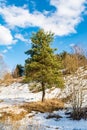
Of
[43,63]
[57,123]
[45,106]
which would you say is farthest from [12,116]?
[43,63]

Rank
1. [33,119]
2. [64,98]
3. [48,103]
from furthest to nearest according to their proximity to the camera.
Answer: [64,98] < [48,103] < [33,119]

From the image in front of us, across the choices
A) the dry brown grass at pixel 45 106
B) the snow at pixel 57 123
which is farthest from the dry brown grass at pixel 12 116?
the dry brown grass at pixel 45 106

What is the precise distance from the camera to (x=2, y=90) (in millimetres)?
40000

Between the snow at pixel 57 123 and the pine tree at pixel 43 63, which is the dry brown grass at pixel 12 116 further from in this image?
the pine tree at pixel 43 63

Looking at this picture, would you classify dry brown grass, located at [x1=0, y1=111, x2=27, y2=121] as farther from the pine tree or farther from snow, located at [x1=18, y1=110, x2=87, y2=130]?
the pine tree

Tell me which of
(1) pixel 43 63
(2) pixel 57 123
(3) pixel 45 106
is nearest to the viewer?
(2) pixel 57 123

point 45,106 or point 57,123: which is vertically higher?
point 45,106

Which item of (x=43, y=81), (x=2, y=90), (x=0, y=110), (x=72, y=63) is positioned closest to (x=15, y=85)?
(x=2, y=90)

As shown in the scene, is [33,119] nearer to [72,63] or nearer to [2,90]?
[72,63]

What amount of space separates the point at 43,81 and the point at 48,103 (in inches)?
95.7

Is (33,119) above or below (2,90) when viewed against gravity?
A: below

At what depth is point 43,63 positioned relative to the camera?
26844 millimetres

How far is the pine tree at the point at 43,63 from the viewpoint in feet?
86.4

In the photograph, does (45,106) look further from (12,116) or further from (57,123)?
(57,123)
